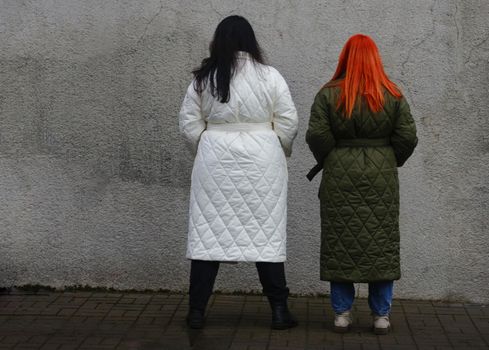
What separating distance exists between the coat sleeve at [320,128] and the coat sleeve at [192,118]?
681 millimetres

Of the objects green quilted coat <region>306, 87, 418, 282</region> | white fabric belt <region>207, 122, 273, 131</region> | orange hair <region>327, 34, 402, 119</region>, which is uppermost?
orange hair <region>327, 34, 402, 119</region>

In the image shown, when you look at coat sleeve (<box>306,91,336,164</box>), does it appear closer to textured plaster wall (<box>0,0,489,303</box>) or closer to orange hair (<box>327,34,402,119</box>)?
orange hair (<box>327,34,402,119</box>)

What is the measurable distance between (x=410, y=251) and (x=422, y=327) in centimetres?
80

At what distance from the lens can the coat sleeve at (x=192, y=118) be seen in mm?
6477

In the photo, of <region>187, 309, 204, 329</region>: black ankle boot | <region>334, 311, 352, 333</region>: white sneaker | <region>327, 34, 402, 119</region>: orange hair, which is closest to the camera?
<region>327, 34, 402, 119</region>: orange hair

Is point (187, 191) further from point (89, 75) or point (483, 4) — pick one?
point (483, 4)

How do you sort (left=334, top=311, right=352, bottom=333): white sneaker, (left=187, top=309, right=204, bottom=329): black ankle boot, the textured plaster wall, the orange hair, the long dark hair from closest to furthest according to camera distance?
the orange hair
the long dark hair
(left=334, top=311, right=352, bottom=333): white sneaker
(left=187, top=309, right=204, bottom=329): black ankle boot
the textured plaster wall

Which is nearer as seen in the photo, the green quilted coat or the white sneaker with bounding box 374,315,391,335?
the green quilted coat

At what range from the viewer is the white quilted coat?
21.0ft

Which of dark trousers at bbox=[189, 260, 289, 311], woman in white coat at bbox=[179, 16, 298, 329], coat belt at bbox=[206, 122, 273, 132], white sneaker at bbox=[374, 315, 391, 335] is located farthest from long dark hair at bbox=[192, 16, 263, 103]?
white sneaker at bbox=[374, 315, 391, 335]

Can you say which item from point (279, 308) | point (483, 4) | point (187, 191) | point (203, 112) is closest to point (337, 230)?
point (279, 308)

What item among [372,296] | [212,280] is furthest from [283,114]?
[372,296]

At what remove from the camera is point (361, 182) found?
6215 mm

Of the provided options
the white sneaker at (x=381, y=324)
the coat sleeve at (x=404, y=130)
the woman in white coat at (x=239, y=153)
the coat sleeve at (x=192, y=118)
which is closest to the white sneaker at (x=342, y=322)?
the white sneaker at (x=381, y=324)
